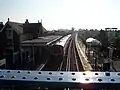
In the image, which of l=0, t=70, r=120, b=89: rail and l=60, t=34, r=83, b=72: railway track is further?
l=60, t=34, r=83, b=72: railway track

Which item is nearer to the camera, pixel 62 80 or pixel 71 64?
pixel 62 80

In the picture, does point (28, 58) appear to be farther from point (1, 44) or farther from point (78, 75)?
point (78, 75)

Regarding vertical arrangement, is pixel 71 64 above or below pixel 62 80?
below

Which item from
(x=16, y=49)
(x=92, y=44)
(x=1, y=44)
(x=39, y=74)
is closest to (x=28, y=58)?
(x=16, y=49)

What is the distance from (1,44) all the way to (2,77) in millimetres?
20556

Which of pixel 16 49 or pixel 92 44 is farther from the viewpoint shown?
pixel 92 44

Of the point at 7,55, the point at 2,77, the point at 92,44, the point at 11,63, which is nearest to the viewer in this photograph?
the point at 2,77

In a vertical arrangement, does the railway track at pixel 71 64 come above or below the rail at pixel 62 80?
below

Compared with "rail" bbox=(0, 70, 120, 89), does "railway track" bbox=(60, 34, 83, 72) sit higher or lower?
lower

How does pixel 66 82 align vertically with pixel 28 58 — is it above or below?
above

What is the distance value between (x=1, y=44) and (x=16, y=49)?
1.90 meters

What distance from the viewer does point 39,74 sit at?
287 inches

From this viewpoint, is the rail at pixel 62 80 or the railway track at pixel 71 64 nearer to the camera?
the rail at pixel 62 80

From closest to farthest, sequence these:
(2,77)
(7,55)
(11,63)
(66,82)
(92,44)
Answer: (66,82) < (2,77) < (11,63) < (7,55) < (92,44)
